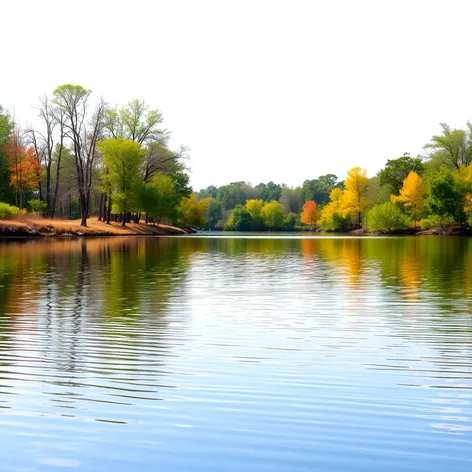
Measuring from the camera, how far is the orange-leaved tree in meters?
80.5

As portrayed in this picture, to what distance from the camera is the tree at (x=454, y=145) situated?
346 ft

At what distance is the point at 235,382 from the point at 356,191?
389ft

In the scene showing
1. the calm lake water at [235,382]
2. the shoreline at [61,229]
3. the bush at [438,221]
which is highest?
the bush at [438,221]

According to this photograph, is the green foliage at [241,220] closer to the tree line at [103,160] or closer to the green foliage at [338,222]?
the green foliage at [338,222]

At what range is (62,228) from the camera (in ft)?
230

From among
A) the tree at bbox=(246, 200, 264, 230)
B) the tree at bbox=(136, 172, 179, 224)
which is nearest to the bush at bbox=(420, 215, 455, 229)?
the tree at bbox=(136, 172, 179, 224)

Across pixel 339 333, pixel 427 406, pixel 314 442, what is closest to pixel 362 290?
pixel 339 333

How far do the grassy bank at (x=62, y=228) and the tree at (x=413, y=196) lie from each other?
127 ft

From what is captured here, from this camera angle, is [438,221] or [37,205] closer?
[37,205]

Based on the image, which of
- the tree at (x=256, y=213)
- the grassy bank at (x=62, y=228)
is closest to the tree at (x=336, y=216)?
the tree at (x=256, y=213)

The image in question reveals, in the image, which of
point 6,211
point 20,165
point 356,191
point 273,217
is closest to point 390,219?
point 356,191

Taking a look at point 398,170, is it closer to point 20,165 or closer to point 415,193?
point 415,193

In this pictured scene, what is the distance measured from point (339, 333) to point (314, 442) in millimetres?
6546

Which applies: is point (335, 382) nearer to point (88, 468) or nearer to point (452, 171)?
point (88, 468)
